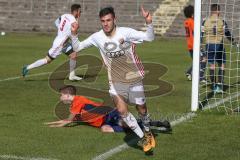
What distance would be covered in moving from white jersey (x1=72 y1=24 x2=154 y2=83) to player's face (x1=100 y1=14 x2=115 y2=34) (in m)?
0.15

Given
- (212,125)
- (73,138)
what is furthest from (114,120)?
(212,125)

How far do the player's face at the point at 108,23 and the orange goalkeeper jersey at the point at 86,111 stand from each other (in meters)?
1.83

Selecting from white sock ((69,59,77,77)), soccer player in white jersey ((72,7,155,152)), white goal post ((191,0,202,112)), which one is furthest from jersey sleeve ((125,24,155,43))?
white sock ((69,59,77,77))

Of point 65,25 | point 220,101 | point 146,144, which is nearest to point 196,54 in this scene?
point 220,101

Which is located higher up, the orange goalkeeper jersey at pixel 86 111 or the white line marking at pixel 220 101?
the orange goalkeeper jersey at pixel 86 111

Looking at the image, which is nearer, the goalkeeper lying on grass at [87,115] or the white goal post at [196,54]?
the goalkeeper lying on grass at [87,115]

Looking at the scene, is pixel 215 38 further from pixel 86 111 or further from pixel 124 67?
pixel 124 67

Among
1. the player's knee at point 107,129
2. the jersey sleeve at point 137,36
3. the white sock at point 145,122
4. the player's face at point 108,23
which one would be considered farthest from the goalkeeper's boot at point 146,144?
the player's face at point 108,23

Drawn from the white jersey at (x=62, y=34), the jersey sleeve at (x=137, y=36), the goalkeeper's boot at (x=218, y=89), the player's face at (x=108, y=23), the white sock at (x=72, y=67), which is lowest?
the goalkeeper's boot at (x=218, y=89)

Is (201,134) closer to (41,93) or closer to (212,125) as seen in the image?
(212,125)

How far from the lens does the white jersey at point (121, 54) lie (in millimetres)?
7848

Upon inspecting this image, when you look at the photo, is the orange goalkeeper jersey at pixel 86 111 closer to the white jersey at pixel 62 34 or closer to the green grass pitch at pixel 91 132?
the green grass pitch at pixel 91 132

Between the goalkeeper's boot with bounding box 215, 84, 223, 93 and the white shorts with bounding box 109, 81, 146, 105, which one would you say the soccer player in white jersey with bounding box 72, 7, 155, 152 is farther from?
the goalkeeper's boot with bounding box 215, 84, 223, 93

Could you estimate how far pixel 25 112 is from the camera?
34.4ft
